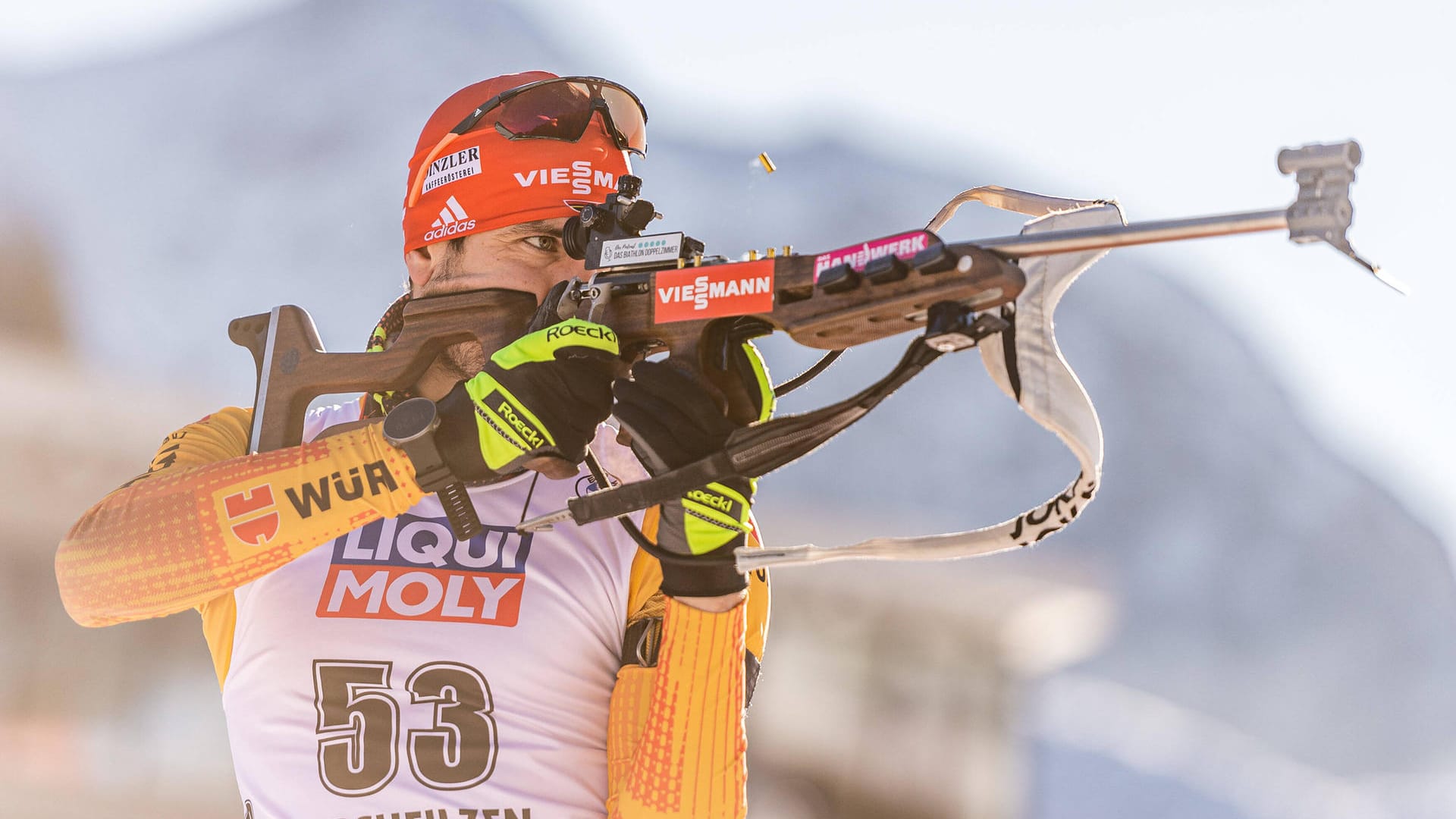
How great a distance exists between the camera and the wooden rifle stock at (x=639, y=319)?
6.14 ft

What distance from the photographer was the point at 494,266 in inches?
108

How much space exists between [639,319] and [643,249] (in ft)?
0.48

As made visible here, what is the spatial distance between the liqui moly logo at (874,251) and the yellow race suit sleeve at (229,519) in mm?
854

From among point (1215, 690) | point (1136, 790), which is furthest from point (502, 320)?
point (1215, 690)

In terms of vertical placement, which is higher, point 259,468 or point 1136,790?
point 1136,790

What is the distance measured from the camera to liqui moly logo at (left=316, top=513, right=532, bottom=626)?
243 centimetres

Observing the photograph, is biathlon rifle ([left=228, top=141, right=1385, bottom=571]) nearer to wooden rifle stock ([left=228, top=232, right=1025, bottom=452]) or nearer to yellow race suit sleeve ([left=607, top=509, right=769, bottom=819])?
wooden rifle stock ([left=228, top=232, right=1025, bottom=452])

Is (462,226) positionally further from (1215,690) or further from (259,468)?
(1215,690)

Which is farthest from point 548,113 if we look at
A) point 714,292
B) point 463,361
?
point 714,292

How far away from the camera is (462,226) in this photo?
2.83 m

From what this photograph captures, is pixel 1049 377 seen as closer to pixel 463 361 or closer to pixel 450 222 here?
pixel 463 361

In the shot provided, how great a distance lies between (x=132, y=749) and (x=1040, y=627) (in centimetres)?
622

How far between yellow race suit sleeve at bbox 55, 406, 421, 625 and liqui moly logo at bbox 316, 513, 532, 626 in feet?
0.76

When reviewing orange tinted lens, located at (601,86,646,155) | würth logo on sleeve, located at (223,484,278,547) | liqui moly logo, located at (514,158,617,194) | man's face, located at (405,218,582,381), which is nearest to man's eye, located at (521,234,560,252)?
man's face, located at (405,218,582,381)
